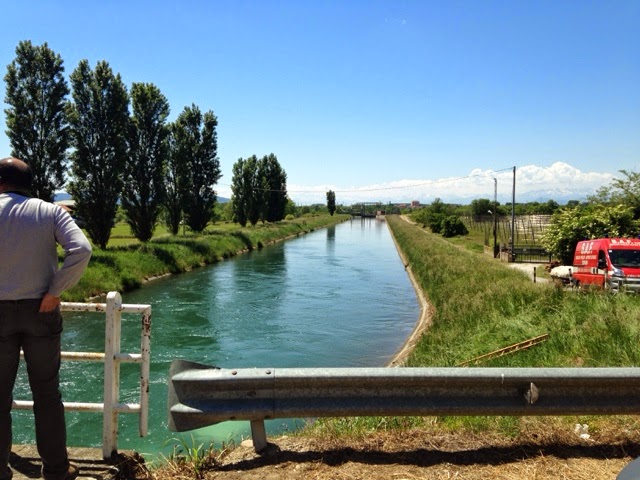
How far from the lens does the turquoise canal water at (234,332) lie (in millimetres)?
7747

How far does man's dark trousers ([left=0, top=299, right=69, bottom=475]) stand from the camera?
2.80 meters

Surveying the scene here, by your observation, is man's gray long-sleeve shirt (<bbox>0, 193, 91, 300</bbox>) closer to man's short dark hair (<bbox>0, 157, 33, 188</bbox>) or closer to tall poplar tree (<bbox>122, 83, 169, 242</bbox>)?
man's short dark hair (<bbox>0, 157, 33, 188</bbox>)

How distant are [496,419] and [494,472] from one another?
98cm

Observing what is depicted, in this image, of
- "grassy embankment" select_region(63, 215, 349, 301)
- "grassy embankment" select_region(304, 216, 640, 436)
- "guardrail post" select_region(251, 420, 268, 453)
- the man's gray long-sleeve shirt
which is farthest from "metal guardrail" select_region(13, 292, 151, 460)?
"grassy embankment" select_region(63, 215, 349, 301)

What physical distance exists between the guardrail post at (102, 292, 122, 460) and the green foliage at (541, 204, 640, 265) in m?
23.4

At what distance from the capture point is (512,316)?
10523 millimetres

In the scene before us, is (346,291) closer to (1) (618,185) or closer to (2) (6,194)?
(1) (618,185)

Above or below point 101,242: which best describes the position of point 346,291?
below

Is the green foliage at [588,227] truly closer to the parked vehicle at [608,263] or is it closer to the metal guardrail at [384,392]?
the parked vehicle at [608,263]

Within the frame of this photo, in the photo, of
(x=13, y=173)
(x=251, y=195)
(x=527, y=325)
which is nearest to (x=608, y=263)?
(x=527, y=325)

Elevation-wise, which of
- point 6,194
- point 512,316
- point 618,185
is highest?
point 618,185

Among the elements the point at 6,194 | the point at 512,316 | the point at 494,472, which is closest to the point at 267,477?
the point at 494,472

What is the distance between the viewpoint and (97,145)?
2631cm

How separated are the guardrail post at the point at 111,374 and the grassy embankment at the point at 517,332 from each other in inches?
63.8
